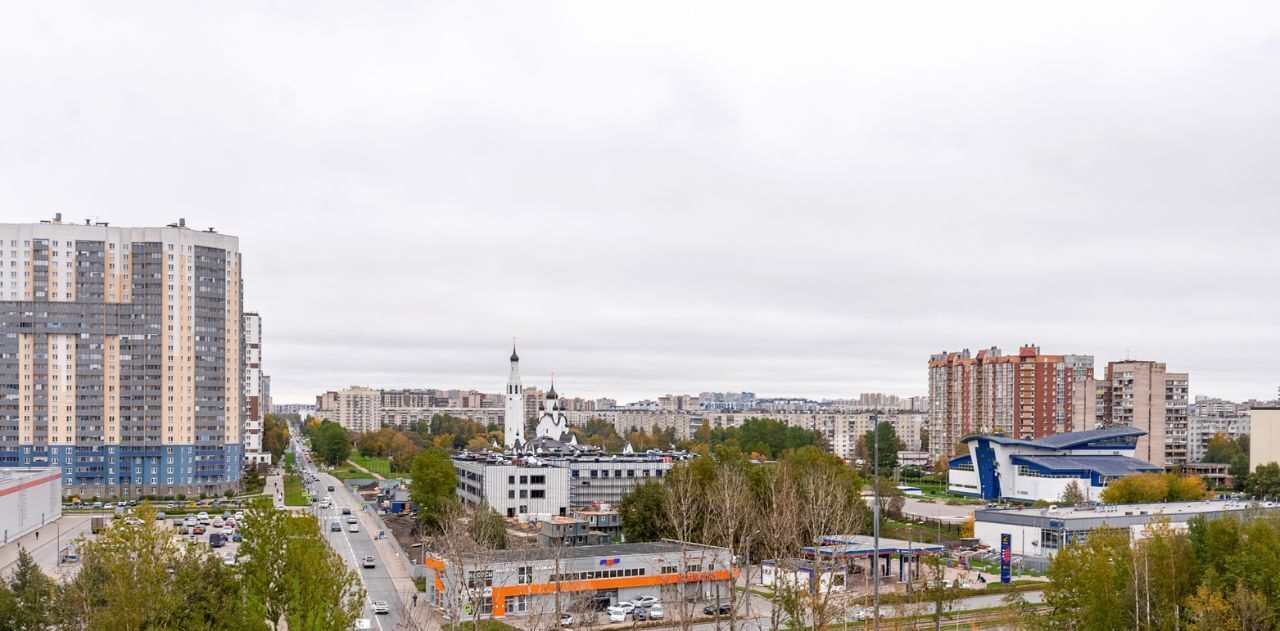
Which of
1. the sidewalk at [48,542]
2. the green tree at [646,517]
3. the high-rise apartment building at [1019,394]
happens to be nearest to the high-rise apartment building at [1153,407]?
the high-rise apartment building at [1019,394]

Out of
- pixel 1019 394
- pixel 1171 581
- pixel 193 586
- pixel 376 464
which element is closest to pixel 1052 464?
pixel 1019 394

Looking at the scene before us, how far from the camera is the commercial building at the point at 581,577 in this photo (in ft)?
93.8

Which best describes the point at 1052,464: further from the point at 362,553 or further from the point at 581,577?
the point at 362,553

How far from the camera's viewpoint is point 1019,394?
82.7 meters

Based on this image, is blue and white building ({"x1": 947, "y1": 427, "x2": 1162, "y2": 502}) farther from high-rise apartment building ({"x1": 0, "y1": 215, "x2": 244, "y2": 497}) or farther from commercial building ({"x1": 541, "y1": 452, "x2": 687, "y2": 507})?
high-rise apartment building ({"x1": 0, "y1": 215, "x2": 244, "y2": 497})

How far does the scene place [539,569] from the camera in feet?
97.4

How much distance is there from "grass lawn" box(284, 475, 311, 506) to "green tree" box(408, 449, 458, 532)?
15.1 metres

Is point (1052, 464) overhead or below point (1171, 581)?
below

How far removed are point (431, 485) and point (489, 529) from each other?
14.9 meters

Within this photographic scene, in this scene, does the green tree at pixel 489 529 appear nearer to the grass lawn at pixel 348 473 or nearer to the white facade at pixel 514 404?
the white facade at pixel 514 404

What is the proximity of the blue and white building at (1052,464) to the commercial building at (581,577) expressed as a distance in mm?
33224

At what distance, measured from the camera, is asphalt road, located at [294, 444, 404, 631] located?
29203mm

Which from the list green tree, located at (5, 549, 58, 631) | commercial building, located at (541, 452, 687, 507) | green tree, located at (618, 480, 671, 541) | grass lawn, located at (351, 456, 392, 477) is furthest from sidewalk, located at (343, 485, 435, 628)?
grass lawn, located at (351, 456, 392, 477)

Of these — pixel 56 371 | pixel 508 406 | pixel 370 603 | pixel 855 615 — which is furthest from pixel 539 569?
pixel 508 406
